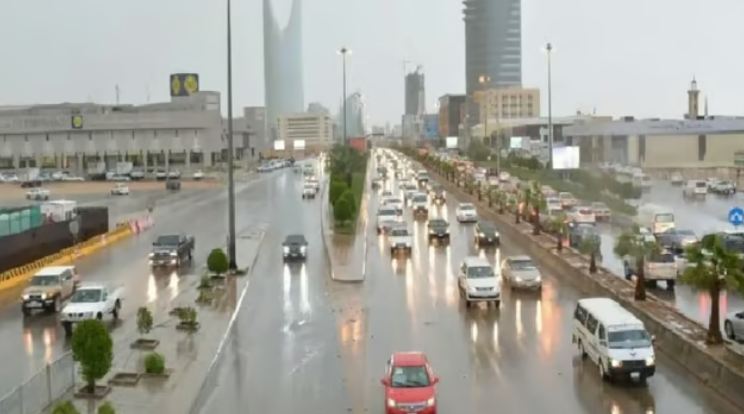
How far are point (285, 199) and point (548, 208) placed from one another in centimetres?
3461

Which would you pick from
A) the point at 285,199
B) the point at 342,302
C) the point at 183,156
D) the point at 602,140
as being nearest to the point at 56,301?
the point at 342,302

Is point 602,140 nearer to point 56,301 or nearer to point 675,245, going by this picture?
point 675,245

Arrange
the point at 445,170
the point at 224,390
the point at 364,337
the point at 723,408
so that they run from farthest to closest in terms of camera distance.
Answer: the point at 445,170 < the point at 364,337 < the point at 224,390 < the point at 723,408

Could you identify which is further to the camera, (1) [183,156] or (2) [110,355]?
(1) [183,156]

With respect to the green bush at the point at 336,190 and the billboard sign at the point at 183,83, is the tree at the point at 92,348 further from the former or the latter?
the billboard sign at the point at 183,83

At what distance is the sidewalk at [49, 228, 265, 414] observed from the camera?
1952 cm

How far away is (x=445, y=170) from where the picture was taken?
123125 mm

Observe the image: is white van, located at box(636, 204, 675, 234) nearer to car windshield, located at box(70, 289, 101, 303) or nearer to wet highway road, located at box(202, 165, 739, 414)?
wet highway road, located at box(202, 165, 739, 414)

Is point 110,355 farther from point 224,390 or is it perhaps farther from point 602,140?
point 602,140

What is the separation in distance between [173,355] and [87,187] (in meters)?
99.6

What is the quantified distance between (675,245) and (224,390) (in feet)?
85.7

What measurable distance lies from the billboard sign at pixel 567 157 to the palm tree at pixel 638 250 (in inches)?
1993

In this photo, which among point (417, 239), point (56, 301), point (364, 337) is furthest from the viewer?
point (417, 239)

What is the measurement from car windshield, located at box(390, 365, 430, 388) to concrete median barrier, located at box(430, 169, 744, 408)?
20.1 feet
